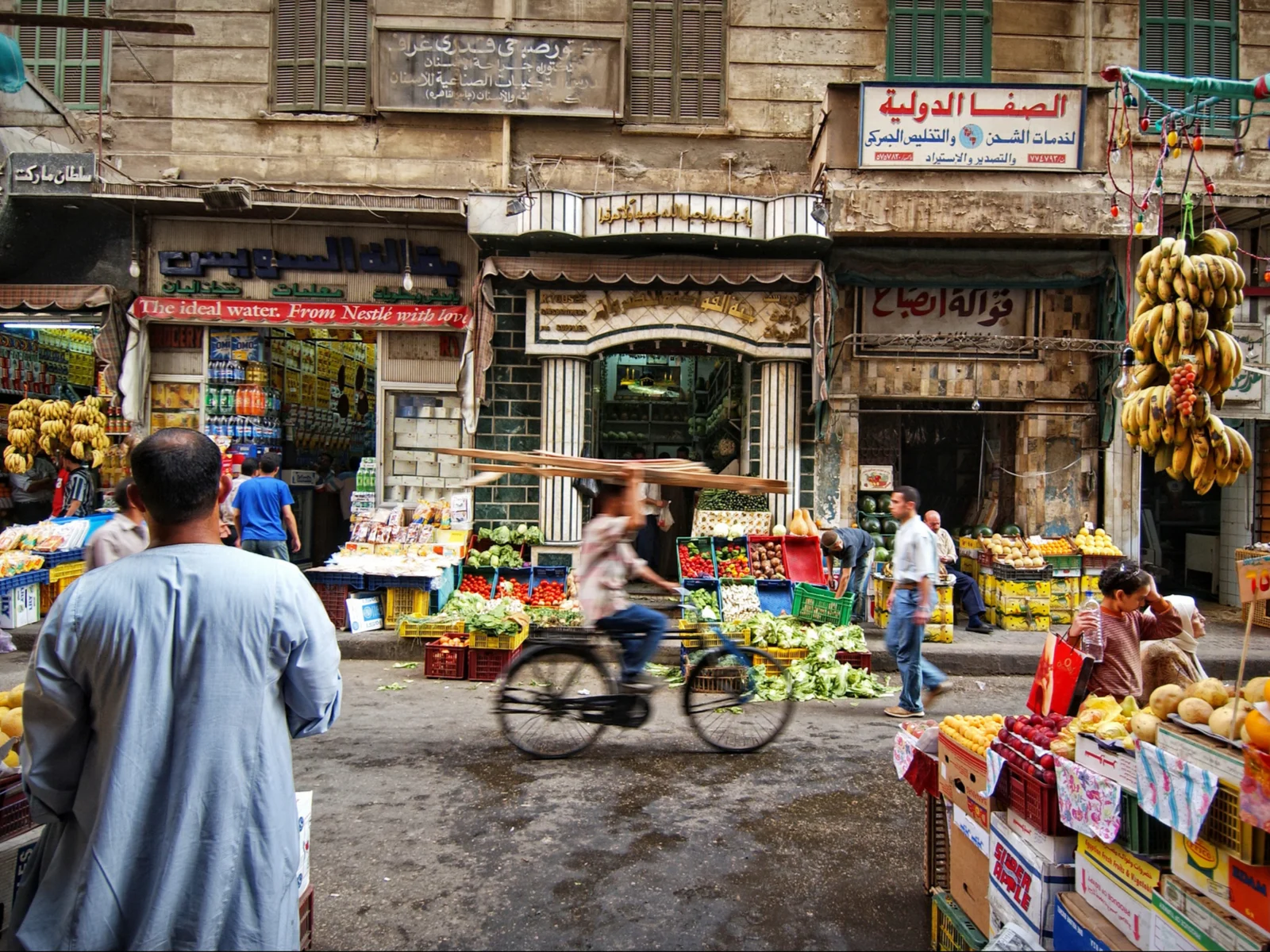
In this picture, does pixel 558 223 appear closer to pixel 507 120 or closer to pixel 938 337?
pixel 507 120

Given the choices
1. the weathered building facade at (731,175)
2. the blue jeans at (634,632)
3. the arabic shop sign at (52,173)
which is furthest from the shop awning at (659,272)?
the blue jeans at (634,632)

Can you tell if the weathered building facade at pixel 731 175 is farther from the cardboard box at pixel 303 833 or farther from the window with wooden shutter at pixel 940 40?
the cardboard box at pixel 303 833

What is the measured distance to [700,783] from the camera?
5.25 m

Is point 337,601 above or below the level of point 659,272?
below

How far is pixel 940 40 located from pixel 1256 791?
12244 mm

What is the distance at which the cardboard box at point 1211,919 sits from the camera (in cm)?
224

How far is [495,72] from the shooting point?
11.5 meters

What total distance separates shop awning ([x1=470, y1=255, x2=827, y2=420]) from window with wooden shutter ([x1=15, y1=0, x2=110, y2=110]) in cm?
633

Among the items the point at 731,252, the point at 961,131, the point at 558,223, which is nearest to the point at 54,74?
the point at 558,223

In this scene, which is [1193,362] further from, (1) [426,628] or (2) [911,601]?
(1) [426,628]

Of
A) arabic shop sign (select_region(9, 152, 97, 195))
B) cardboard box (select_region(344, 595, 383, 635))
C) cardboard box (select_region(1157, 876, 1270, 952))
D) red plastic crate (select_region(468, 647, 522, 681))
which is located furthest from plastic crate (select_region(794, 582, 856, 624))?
arabic shop sign (select_region(9, 152, 97, 195))

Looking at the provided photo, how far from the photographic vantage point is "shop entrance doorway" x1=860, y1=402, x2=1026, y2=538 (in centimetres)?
1188

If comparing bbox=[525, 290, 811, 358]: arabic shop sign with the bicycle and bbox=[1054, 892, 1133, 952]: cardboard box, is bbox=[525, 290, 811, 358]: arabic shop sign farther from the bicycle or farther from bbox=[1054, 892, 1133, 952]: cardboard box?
bbox=[1054, 892, 1133, 952]: cardboard box

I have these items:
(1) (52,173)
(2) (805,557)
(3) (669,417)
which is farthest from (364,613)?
(1) (52,173)
